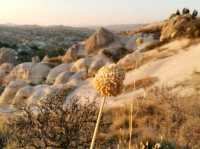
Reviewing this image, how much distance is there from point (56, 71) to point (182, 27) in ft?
26.3

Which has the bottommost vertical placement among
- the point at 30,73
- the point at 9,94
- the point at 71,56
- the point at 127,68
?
the point at 30,73

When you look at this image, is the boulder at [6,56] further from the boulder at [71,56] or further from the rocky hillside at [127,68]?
the boulder at [71,56]

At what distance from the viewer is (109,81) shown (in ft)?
9.59

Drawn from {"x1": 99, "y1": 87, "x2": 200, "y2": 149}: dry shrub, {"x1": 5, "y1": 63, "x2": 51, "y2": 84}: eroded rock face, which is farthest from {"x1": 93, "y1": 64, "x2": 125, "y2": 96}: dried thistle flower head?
{"x1": 5, "y1": 63, "x2": 51, "y2": 84}: eroded rock face

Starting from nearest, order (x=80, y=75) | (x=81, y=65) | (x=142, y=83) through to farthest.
Answer: 1. (x=142, y=83)
2. (x=80, y=75)
3. (x=81, y=65)

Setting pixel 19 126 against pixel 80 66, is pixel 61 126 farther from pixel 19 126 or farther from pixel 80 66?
pixel 80 66

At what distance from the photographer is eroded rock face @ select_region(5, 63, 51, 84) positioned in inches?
1289

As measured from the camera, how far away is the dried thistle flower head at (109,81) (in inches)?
114

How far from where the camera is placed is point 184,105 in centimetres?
1620

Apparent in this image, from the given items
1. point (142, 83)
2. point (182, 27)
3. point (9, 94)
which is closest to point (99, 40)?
point (182, 27)

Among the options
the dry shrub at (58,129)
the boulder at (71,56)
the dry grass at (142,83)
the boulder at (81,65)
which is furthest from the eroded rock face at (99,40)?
the dry shrub at (58,129)

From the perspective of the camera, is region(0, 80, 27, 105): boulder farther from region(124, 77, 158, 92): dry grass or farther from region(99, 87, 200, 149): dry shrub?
region(99, 87, 200, 149): dry shrub

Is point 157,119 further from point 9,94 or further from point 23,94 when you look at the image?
point 9,94

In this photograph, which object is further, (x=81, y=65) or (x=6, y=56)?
(x=6, y=56)
